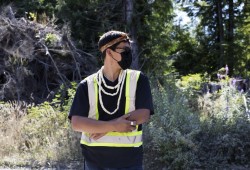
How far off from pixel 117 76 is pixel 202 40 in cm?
2406

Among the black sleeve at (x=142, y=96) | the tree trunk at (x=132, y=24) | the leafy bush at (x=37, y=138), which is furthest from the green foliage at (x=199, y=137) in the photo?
the tree trunk at (x=132, y=24)

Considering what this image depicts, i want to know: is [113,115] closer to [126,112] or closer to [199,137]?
[126,112]

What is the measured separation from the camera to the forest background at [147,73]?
737 cm

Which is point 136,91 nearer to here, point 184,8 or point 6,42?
point 6,42

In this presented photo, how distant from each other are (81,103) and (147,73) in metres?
10.8

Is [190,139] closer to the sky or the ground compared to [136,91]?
closer to the ground

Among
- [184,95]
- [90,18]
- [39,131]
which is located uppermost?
[90,18]

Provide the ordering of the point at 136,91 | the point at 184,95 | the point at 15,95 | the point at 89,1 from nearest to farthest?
the point at 136,91, the point at 184,95, the point at 15,95, the point at 89,1

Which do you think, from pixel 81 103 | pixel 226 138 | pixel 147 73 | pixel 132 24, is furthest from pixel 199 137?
pixel 132 24

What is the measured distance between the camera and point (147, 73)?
45.8ft

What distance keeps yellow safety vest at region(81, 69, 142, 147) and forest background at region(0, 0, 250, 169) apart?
3.87 meters

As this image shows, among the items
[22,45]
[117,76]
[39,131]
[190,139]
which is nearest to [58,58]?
[22,45]

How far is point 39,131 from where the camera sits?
29.9 ft

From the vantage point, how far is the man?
3.10 meters
